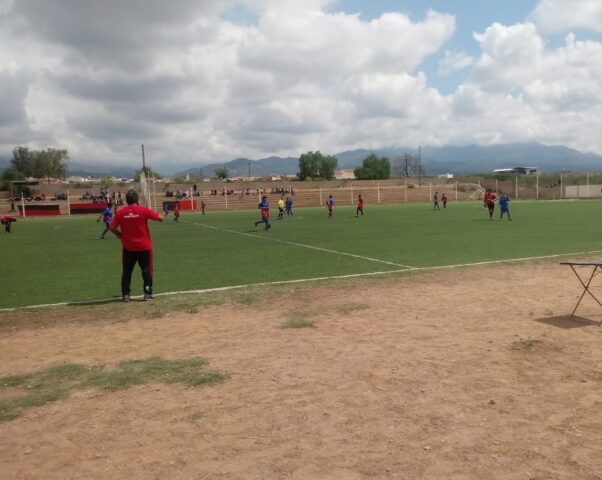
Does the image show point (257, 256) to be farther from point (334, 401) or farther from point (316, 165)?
point (316, 165)

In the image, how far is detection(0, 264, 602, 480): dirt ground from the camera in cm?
366

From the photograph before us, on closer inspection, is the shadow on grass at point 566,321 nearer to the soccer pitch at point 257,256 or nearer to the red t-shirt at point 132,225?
the soccer pitch at point 257,256

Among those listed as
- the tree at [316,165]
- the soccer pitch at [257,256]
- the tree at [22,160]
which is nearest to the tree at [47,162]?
the tree at [22,160]

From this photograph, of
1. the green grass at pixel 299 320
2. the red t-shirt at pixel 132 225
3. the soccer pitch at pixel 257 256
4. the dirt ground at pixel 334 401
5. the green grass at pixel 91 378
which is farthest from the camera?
the soccer pitch at pixel 257 256

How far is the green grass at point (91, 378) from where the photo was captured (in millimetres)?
4941

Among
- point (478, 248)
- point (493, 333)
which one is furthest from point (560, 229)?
point (493, 333)

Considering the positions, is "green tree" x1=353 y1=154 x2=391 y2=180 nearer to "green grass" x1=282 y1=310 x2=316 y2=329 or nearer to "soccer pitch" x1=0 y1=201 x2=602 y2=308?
"soccer pitch" x1=0 y1=201 x2=602 y2=308

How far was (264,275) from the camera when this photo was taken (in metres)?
11.9

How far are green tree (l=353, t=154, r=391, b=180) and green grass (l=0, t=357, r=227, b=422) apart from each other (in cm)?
13320

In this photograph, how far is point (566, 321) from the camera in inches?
281

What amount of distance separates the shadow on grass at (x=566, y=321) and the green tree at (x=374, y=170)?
131007 millimetres

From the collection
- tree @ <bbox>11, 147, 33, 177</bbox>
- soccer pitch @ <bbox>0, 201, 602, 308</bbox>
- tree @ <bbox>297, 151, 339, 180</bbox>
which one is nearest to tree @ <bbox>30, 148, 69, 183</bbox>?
tree @ <bbox>11, 147, 33, 177</bbox>

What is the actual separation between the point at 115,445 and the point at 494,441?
275 centimetres

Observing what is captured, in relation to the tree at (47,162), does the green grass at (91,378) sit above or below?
below
